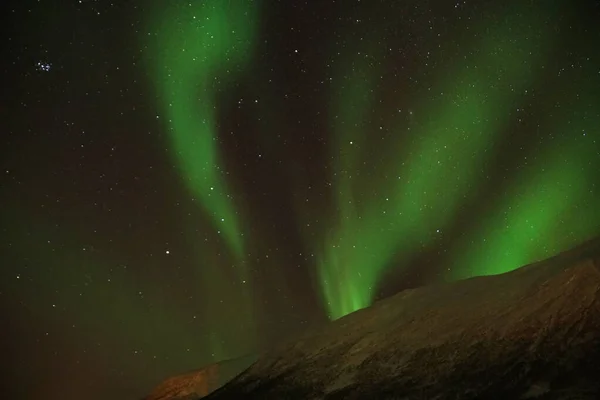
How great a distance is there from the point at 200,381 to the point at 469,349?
593cm

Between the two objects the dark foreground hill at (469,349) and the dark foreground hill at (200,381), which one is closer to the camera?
the dark foreground hill at (469,349)

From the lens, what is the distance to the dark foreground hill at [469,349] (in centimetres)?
459

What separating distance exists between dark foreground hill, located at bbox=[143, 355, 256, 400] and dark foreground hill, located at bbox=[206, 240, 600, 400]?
2.06m

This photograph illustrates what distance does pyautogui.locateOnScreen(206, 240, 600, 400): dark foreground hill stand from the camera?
15.1 feet

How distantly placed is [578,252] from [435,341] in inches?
99.1

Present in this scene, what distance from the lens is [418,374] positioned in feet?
17.7

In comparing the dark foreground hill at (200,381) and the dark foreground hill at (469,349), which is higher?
the dark foreground hill at (200,381)

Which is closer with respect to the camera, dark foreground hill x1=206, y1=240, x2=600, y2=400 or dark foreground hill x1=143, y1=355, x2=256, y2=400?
dark foreground hill x1=206, y1=240, x2=600, y2=400

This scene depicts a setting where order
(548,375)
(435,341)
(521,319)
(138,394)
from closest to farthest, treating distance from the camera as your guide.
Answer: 1. (548,375)
2. (521,319)
3. (435,341)
4. (138,394)

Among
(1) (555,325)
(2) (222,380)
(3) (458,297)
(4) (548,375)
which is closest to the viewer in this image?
(4) (548,375)

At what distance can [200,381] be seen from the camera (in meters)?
9.82

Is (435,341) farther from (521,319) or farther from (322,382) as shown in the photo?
(322,382)

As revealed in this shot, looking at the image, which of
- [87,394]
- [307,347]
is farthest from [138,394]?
[307,347]

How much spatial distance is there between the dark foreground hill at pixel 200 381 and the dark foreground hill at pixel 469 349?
2.06 m
